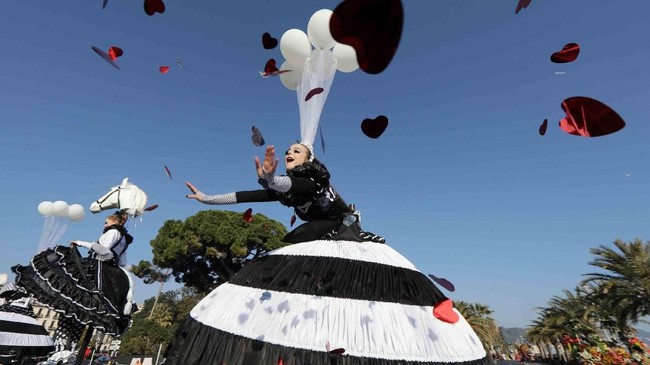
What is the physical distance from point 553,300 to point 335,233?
1670 inches

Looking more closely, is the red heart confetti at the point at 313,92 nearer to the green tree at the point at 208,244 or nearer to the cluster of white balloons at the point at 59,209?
the cluster of white balloons at the point at 59,209

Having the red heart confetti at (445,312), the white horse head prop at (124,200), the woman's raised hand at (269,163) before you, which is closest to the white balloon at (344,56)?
the woman's raised hand at (269,163)

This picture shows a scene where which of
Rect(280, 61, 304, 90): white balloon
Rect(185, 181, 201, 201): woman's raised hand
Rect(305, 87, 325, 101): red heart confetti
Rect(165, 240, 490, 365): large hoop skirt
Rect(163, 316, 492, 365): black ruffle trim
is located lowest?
Rect(163, 316, 492, 365): black ruffle trim

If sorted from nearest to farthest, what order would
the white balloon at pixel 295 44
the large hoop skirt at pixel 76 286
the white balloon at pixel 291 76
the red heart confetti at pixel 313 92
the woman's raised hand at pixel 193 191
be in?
the woman's raised hand at pixel 193 191
the red heart confetti at pixel 313 92
the white balloon at pixel 295 44
the white balloon at pixel 291 76
the large hoop skirt at pixel 76 286

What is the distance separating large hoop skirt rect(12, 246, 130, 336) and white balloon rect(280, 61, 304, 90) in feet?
14.4

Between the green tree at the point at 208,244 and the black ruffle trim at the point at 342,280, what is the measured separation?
94.4 ft

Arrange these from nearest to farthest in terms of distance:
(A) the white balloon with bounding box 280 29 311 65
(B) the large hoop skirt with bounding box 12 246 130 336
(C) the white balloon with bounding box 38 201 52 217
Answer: (A) the white balloon with bounding box 280 29 311 65, (B) the large hoop skirt with bounding box 12 246 130 336, (C) the white balloon with bounding box 38 201 52 217

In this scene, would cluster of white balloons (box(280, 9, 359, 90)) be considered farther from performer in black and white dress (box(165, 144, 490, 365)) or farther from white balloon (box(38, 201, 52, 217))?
white balloon (box(38, 201, 52, 217))

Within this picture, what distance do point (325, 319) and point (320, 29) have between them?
3.17m

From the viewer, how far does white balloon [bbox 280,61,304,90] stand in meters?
4.44

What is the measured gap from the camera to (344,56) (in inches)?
166

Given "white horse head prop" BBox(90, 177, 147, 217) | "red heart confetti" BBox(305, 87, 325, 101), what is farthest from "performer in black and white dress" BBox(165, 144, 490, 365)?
"white horse head prop" BBox(90, 177, 147, 217)

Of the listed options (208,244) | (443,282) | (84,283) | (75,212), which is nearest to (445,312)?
(443,282)

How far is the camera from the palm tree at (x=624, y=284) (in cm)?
2059
